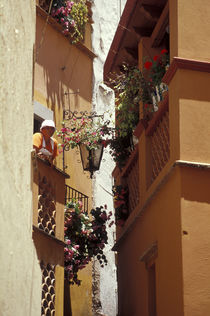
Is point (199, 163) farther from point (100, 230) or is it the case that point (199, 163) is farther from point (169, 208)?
point (100, 230)

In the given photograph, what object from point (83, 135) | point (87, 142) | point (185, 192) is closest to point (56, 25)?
point (83, 135)

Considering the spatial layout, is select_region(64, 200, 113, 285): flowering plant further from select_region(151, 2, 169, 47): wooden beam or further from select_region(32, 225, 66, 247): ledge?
select_region(151, 2, 169, 47): wooden beam

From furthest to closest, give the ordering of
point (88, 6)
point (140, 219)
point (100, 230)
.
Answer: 1. point (88, 6)
2. point (100, 230)
3. point (140, 219)

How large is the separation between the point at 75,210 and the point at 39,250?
8.15 ft

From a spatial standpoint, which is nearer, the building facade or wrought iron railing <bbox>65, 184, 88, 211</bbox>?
the building facade

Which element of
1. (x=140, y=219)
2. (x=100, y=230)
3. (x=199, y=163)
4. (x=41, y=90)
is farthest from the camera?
(x=41, y=90)

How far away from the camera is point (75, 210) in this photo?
12.8 m

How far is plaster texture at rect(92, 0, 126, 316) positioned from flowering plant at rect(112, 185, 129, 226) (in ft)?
6.77

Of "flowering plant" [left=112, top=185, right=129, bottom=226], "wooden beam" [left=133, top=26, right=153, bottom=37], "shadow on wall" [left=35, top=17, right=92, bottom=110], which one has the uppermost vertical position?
"shadow on wall" [left=35, top=17, right=92, bottom=110]

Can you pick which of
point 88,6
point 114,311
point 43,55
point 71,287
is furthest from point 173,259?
point 88,6

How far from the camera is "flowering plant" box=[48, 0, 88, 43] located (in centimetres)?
1534

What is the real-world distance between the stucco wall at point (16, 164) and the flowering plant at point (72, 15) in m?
9.04

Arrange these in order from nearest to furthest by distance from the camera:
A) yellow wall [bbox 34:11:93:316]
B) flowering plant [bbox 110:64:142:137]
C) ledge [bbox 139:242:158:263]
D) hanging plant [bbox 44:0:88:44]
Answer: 1. ledge [bbox 139:242:158:263]
2. flowering plant [bbox 110:64:142:137]
3. yellow wall [bbox 34:11:93:316]
4. hanging plant [bbox 44:0:88:44]

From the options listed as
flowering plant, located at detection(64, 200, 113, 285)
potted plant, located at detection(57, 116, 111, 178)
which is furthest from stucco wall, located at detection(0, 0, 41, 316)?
potted plant, located at detection(57, 116, 111, 178)
